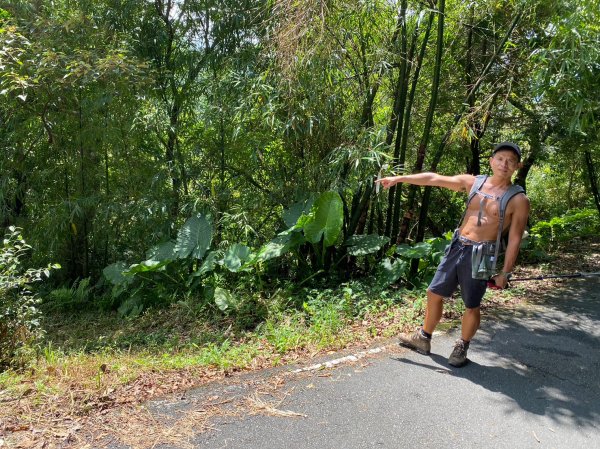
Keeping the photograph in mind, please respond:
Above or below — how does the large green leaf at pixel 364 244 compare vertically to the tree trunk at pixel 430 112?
below

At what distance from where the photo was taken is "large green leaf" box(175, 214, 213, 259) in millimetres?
5512

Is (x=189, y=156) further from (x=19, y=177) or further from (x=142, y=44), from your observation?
(x=19, y=177)

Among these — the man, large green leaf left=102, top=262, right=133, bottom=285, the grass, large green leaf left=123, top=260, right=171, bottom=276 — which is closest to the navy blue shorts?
the man

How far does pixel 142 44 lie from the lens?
6.23 metres

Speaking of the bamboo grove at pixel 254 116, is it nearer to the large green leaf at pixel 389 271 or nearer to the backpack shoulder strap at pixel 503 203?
the large green leaf at pixel 389 271

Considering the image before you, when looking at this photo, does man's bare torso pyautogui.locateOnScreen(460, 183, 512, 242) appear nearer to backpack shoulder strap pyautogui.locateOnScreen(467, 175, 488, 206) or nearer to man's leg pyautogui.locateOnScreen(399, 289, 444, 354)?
backpack shoulder strap pyautogui.locateOnScreen(467, 175, 488, 206)

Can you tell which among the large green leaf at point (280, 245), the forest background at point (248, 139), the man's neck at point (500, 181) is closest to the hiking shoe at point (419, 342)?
the forest background at point (248, 139)

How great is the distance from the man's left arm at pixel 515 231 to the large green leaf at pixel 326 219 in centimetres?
213

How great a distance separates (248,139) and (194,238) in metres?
1.28

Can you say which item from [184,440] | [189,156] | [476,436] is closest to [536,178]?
[189,156]

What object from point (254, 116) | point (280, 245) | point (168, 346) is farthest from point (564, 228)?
point (168, 346)

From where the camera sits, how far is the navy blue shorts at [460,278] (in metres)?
3.32

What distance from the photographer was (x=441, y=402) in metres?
2.91

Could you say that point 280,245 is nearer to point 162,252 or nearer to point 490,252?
point 162,252
